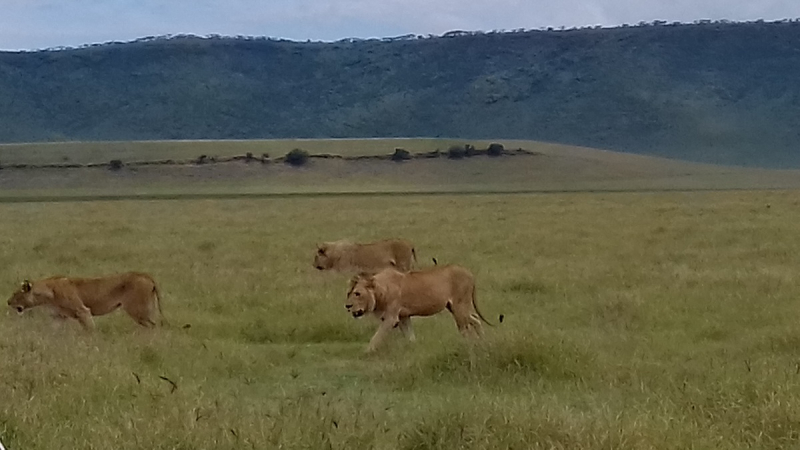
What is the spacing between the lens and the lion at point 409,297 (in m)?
9.98

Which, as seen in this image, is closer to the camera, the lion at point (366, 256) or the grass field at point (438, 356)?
the grass field at point (438, 356)

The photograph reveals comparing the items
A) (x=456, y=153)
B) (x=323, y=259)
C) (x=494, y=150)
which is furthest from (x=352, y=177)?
(x=323, y=259)

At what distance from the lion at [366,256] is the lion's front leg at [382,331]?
16.8ft

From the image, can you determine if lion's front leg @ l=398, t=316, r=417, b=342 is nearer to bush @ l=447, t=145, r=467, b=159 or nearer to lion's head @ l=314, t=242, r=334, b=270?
lion's head @ l=314, t=242, r=334, b=270

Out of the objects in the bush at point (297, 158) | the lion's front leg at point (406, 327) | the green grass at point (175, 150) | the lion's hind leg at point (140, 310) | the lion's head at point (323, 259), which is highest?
the lion's front leg at point (406, 327)

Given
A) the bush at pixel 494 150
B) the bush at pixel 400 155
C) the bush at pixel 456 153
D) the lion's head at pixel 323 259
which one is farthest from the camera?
the bush at pixel 494 150

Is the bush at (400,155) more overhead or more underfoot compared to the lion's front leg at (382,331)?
more underfoot

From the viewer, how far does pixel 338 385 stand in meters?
8.58

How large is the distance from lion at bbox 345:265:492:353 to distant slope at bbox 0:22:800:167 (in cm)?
8811

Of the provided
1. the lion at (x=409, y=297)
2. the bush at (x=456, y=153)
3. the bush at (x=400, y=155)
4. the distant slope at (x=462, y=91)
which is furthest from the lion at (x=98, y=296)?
the distant slope at (x=462, y=91)

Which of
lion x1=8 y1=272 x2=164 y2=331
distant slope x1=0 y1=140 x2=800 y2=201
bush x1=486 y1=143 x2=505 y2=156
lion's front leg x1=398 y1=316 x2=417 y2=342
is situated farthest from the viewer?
bush x1=486 y1=143 x2=505 y2=156

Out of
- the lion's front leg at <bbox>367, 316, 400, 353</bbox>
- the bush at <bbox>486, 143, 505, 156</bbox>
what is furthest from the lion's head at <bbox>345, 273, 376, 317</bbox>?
the bush at <bbox>486, 143, 505, 156</bbox>

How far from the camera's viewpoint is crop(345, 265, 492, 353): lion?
998 cm

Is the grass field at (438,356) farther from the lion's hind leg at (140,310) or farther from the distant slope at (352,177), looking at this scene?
the distant slope at (352,177)
